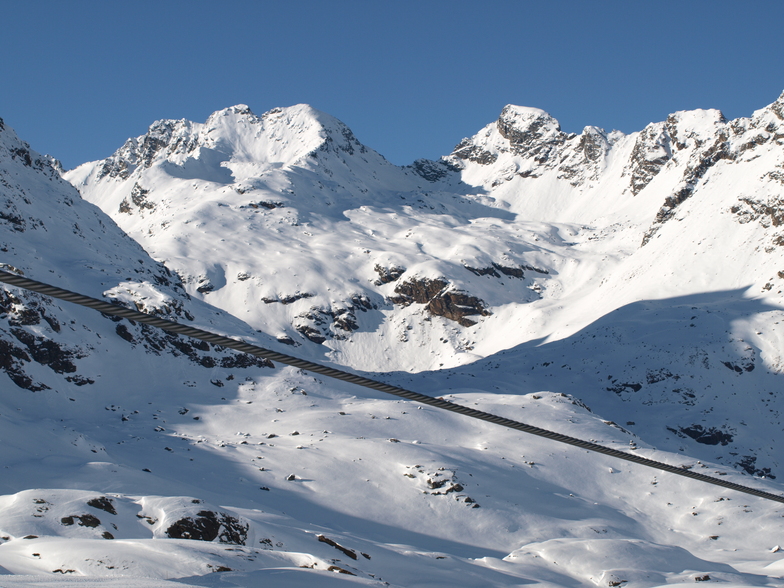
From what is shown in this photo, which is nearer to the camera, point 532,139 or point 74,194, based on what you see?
point 74,194

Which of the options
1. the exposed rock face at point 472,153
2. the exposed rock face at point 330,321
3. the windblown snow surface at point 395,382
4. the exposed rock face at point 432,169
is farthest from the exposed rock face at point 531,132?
the exposed rock face at point 330,321

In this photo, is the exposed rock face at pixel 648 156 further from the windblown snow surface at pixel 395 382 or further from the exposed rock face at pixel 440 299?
the exposed rock face at pixel 440 299

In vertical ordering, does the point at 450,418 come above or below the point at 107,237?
below

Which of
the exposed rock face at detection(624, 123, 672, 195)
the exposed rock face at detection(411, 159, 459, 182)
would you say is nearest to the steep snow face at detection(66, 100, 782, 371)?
the exposed rock face at detection(624, 123, 672, 195)

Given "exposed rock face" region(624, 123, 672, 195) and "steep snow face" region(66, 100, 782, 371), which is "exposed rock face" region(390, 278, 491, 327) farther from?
"exposed rock face" region(624, 123, 672, 195)

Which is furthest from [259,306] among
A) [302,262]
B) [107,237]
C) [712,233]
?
[712,233]

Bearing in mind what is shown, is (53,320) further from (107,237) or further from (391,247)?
(391,247)
